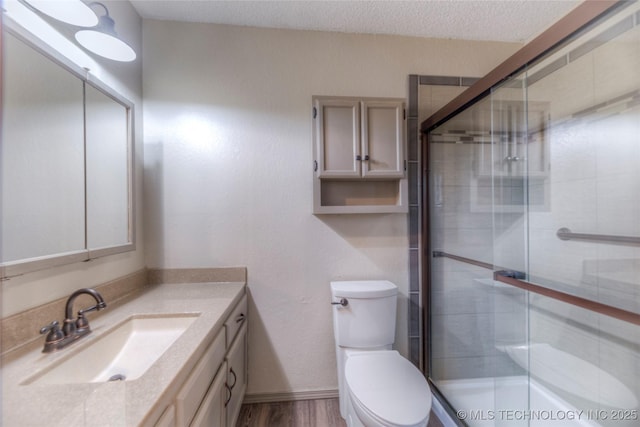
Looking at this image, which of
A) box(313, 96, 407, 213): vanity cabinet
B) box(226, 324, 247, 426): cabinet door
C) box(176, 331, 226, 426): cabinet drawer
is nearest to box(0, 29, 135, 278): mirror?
box(176, 331, 226, 426): cabinet drawer

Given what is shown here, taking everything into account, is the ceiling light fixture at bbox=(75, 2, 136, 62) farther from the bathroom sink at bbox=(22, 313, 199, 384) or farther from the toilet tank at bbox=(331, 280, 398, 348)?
the toilet tank at bbox=(331, 280, 398, 348)

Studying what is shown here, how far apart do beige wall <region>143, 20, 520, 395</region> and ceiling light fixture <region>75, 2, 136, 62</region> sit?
47 cm

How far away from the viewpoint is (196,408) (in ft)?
2.82

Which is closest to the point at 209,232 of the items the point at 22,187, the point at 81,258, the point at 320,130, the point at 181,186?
the point at 181,186

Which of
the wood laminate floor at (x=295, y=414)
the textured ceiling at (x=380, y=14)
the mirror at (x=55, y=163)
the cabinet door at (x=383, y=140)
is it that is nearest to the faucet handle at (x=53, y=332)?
the mirror at (x=55, y=163)

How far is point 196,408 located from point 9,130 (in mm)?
1107

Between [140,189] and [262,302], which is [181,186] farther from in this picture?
[262,302]

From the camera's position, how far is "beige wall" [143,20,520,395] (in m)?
1.63

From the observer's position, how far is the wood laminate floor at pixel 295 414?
4.94 ft

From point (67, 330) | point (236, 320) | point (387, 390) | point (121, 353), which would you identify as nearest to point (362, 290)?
point (387, 390)

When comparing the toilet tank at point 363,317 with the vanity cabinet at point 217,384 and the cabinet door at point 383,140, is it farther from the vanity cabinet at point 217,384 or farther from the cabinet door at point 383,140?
the cabinet door at point 383,140

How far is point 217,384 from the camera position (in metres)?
1.06

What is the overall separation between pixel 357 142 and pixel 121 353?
1.57 meters

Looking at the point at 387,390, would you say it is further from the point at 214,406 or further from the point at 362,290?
the point at 214,406
